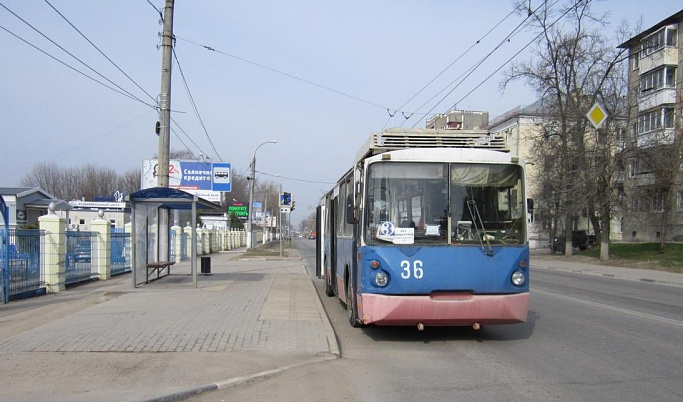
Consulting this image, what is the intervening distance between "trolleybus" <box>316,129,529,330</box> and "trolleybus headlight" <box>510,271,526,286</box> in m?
0.01

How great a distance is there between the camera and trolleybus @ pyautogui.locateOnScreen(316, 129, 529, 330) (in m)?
8.00

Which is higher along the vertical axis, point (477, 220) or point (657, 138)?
point (657, 138)

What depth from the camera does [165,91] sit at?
16.7 metres

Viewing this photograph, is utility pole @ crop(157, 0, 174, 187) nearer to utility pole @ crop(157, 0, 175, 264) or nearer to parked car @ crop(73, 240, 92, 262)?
utility pole @ crop(157, 0, 175, 264)

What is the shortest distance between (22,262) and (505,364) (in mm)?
11479

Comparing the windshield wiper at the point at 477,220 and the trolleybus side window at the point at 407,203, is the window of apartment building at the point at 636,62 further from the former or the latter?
the trolleybus side window at the point at 407,203

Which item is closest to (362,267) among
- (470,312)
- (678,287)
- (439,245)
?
(439,245)

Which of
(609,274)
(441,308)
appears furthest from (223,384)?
(609,274)

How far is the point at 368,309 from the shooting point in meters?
8.09

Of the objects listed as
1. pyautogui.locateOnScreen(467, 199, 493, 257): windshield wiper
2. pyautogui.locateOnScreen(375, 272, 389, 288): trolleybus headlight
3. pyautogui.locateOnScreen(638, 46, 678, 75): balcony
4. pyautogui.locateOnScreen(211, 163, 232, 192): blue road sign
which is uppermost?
pyautogui.locateOnScreen(638, 46, 678, 75): balcony

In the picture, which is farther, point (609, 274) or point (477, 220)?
point (609, 274)

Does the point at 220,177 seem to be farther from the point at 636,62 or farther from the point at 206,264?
the point at 636,62

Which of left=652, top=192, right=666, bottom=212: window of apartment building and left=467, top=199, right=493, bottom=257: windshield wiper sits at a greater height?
left=652, top=192, right=666, bottom=212: window of apartment building

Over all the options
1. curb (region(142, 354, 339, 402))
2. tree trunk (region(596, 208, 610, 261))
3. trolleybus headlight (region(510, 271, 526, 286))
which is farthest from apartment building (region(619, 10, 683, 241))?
curb (region(142, 354, 339, 402))
